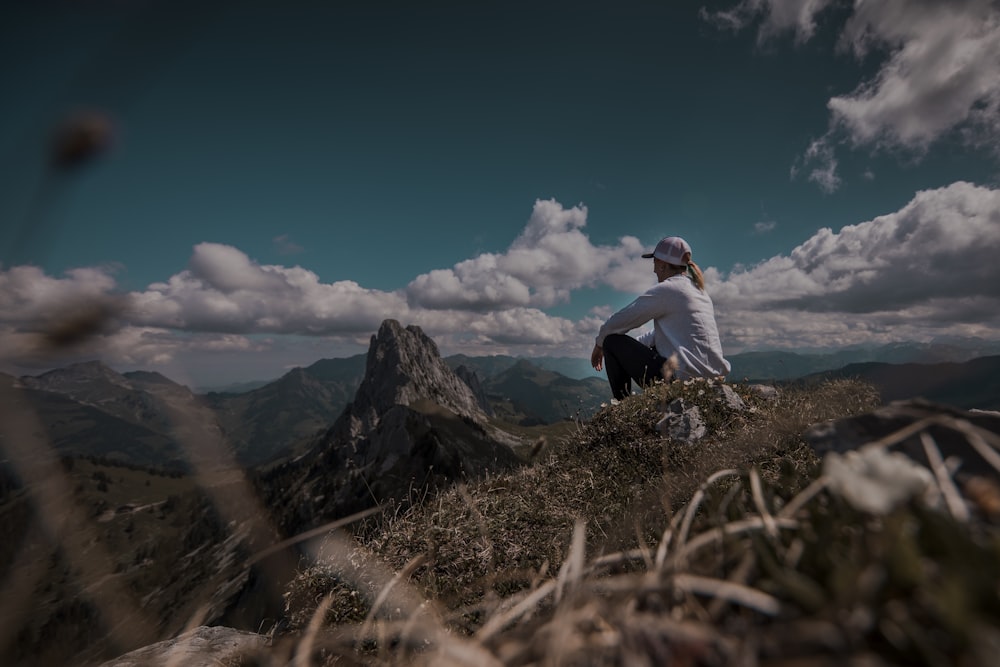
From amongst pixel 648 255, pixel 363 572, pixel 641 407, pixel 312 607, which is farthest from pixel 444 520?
pixel 648 255

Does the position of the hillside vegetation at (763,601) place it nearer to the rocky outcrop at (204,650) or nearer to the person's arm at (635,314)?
the rocky outcrop at (204,650)

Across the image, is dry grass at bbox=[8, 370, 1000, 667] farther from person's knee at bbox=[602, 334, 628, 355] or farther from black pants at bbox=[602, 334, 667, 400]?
person's knee at bbox=[602, 334, 628, 355]

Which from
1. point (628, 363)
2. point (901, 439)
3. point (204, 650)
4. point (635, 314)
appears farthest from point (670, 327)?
point (204, 650)

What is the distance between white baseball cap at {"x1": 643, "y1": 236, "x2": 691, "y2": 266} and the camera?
10.2m

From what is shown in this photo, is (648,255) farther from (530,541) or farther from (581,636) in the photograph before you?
(581,636)

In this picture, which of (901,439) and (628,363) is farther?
(628,363)

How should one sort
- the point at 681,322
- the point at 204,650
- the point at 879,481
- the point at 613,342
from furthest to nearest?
the point at 613,342, the point at 681,322, the point at 204,650, the point at 879,481

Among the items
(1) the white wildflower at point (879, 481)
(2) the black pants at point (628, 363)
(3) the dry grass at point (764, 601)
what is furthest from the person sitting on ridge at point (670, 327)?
(1) the white wildflower at point (879, 481)

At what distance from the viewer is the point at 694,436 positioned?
317 inches

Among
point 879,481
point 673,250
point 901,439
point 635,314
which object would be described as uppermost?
point 673,250

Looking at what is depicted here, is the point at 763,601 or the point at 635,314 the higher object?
the point at 635,314

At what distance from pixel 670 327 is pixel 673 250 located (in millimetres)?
1723

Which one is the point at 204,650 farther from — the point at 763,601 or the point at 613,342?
the point at 613,342

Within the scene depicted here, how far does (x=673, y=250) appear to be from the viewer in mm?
10273
